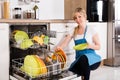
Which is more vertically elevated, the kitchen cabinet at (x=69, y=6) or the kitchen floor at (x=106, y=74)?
the kitchen cabinet at (x=69, y=6)

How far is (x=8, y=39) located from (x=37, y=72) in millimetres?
581

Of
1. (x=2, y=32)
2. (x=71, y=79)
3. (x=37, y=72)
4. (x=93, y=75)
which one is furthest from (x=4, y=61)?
(x=93, y=75)

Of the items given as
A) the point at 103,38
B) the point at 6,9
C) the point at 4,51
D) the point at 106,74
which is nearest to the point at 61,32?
the point at 6,9

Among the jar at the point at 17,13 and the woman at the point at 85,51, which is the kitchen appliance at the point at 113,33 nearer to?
the woman at the point at 85,51

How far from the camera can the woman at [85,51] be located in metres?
1.78

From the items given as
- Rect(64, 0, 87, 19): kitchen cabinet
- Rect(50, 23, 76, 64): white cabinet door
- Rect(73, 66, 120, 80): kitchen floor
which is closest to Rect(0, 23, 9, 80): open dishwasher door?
Rect(50, 23, 76, 64): white cabinet door

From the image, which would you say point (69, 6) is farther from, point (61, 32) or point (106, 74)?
point (106, 74)

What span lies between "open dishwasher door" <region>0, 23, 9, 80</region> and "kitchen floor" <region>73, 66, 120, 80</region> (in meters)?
1.31

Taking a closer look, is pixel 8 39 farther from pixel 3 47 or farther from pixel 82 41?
pixel 82 41

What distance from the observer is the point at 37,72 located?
4.67ft

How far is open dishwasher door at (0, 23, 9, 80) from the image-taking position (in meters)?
1.84

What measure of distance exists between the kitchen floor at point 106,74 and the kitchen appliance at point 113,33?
18cm

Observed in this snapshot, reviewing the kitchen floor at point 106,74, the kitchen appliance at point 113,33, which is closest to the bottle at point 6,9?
the kitchen floor at point 106,74

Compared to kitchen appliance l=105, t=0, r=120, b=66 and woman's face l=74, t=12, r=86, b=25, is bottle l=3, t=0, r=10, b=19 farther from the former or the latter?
kitchen appliance l=105, t=0, r=120, b=66
